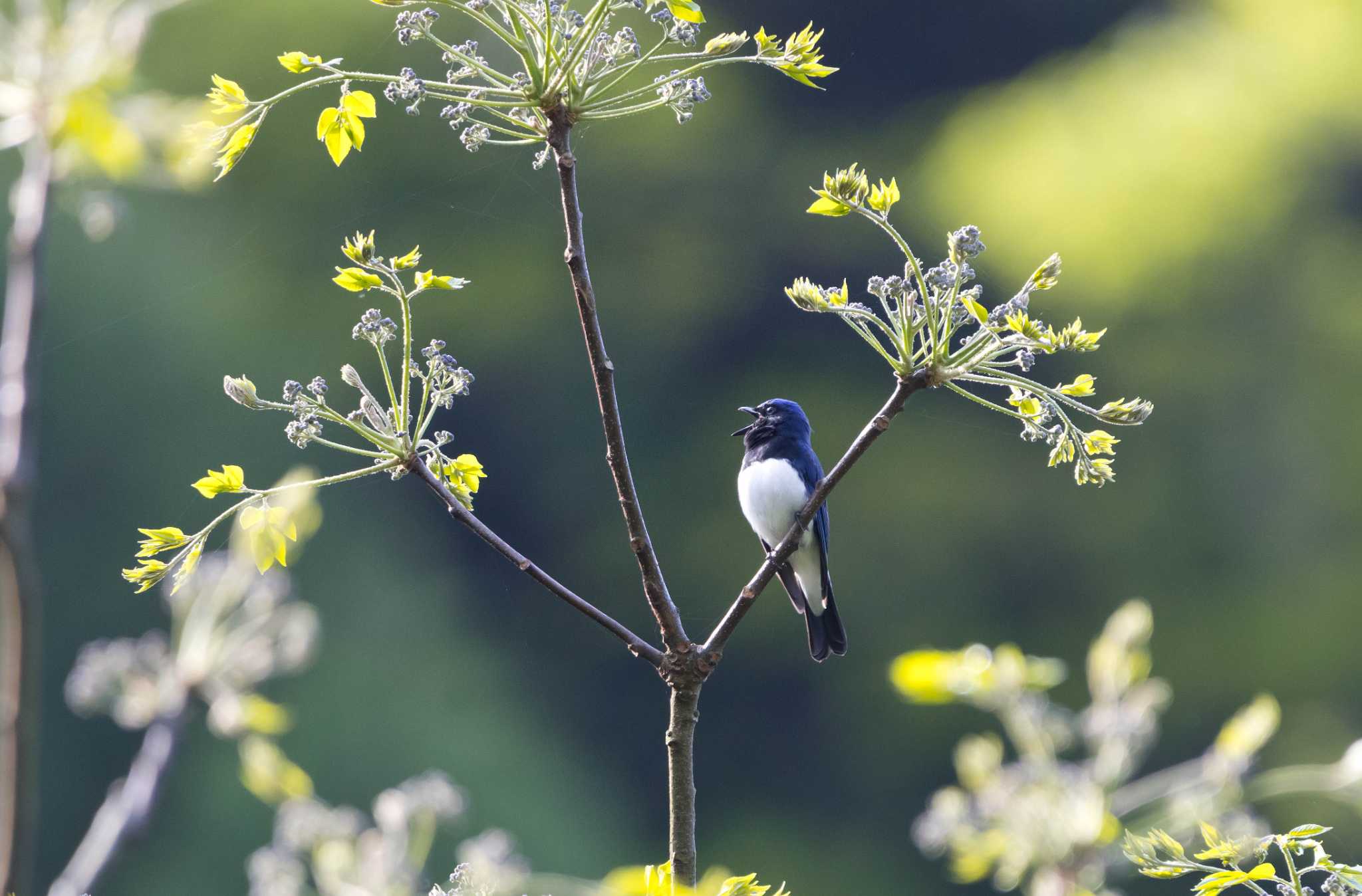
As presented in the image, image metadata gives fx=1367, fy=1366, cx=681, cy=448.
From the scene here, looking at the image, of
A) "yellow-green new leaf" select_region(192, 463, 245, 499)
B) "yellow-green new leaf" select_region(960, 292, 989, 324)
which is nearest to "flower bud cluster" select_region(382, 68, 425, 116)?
"yellow-green new leaf" select_region(192, 463, 245, 499)

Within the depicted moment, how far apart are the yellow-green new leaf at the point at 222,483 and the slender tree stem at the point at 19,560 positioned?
25 centimetres

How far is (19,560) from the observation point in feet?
2.73

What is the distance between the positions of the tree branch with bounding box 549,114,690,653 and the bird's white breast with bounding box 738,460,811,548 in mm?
1786

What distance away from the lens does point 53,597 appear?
8.10 meters

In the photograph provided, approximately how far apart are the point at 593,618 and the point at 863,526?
31.7 ft

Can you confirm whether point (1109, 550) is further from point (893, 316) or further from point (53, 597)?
point (893, 316)

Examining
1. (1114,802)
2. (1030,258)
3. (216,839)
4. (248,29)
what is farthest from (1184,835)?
(248,29)

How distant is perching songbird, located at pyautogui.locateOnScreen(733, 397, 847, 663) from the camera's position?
3.03 m

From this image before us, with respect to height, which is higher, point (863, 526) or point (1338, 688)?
point (863, 526)

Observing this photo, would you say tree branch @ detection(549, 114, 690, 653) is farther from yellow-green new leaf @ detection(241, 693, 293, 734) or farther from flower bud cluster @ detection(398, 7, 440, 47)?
yellow-green new leaf @ detection(241, 693, 293, 734)

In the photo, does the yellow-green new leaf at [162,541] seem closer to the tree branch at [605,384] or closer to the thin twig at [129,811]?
the thin twig at [129,811]

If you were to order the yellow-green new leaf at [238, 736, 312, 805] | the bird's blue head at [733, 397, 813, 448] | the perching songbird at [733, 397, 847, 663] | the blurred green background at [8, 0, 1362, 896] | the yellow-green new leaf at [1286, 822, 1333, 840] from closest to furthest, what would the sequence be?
the yellow-green new leaf at [1286, 822, 1333, 840], the yellow-green new leaf at [238, 736, 312, 805], the perching songbird at [733, 397, 847, 663], the bird's blue head at [733, 397, 813, 448], the blurred green background at [8, 0, 1362, 896]

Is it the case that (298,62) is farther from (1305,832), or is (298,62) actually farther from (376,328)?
(1305,832)

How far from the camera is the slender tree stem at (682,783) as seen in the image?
1.06 meters
